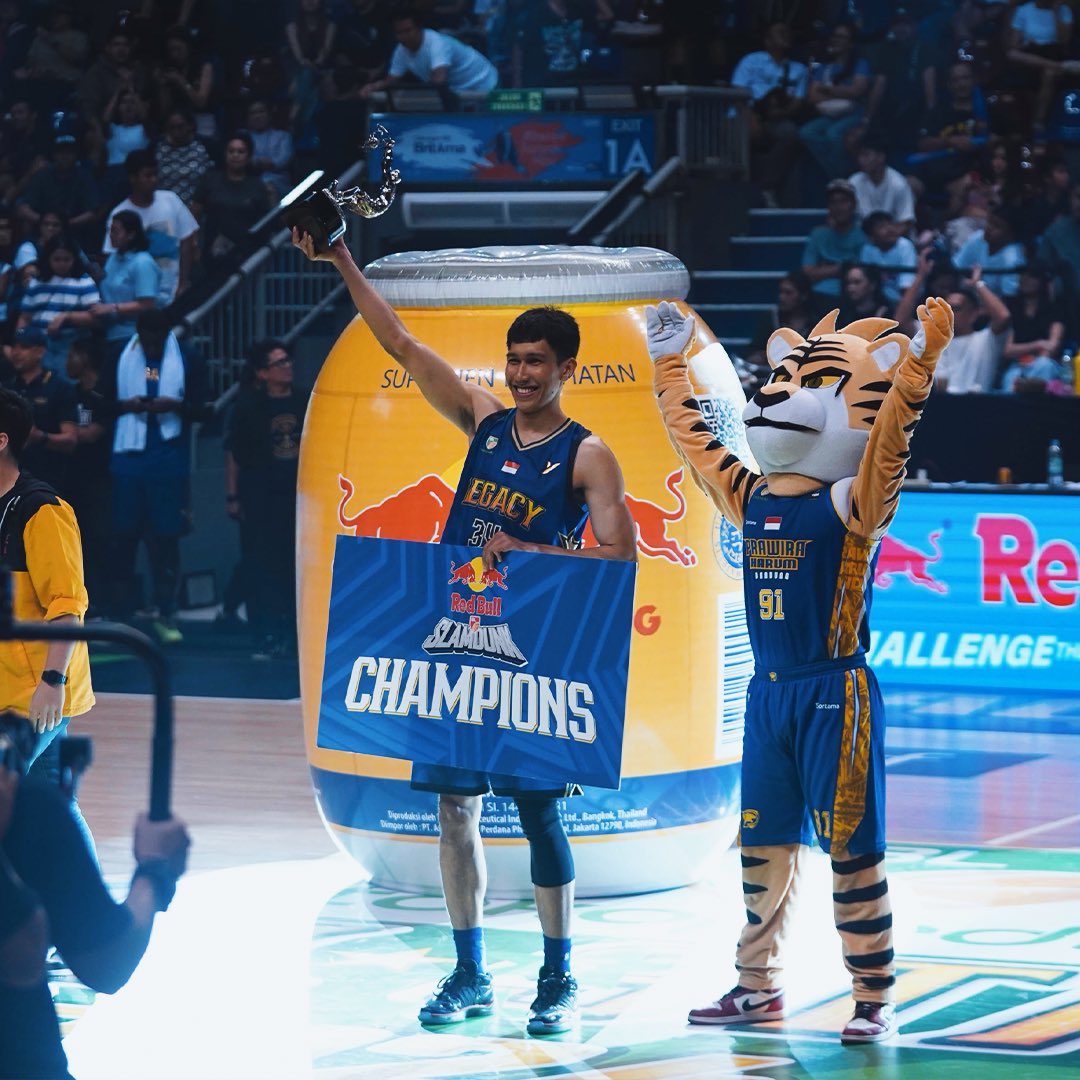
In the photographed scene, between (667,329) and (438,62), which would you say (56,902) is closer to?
(667,329)

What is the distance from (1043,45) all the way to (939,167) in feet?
3.40

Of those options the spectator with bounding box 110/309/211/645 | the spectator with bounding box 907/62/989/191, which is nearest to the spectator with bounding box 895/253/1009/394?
the spectator with bounding box 907/62/989/191

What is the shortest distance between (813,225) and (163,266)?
4026 millimetres

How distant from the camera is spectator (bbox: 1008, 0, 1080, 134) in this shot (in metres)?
13.4

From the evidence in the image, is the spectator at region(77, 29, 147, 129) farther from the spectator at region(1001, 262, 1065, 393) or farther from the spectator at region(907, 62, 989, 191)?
the spectator at region(1001, 262, 1065, 393)

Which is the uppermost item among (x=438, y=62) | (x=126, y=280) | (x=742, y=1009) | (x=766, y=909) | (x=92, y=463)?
(x=438, y=62)

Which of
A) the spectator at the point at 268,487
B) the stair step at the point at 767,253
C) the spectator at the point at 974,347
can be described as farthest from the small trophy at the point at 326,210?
the stair step at the point at 767,253

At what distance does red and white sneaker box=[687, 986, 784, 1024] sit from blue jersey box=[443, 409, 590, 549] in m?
1.17

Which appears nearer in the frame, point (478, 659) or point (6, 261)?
point (478, 659)

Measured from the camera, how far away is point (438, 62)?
556 inches

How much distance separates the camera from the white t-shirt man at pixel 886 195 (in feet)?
41.7

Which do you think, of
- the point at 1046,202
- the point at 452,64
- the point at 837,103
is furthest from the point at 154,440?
the point at 1046,202

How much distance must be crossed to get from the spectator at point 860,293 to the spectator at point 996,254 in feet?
2.39

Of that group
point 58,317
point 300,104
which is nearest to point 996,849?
point 58,317
